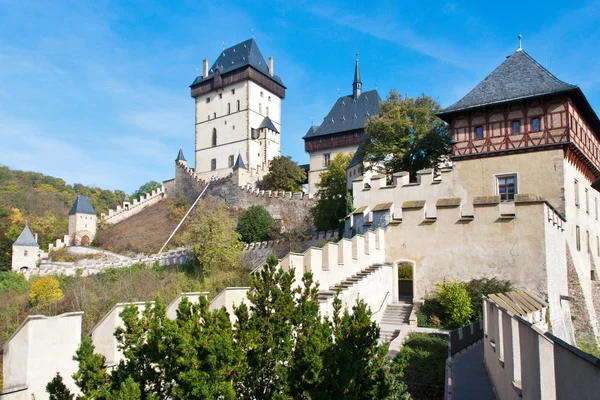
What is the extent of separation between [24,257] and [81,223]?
26.2 feet

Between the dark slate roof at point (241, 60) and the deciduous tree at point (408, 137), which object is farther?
the dark slate roof at point (241, 60)

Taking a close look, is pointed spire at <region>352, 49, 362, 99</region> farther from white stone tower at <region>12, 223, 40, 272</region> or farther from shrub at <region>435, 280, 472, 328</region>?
Answer: shrub at <region>435, 280, 472, 328</region>

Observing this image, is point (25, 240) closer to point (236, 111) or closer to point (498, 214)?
point (236, 111)

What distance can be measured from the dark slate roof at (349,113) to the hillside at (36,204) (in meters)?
30.7

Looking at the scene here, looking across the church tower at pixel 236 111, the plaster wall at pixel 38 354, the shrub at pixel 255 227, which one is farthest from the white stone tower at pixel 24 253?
the plaster wall at pixel 38 354

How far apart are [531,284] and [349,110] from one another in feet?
132

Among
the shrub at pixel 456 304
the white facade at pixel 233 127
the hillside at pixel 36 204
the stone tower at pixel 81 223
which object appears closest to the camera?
the shrub at pixel 456 304

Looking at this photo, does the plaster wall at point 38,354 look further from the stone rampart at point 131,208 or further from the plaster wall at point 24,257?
the stone rampart at point 131,208

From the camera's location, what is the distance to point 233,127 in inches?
2516

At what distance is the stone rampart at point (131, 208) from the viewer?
57.6 m

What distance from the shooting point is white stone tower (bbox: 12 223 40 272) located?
44.7m

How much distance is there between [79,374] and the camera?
5.56 meters

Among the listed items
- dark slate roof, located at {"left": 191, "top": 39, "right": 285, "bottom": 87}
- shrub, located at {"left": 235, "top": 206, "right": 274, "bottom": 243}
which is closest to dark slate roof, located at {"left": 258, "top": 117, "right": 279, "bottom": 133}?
dark slate roof, located at {"left": 191, "top": 39, "right": 285, "bottom": 87}

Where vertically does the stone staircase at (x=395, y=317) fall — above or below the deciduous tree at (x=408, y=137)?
below
